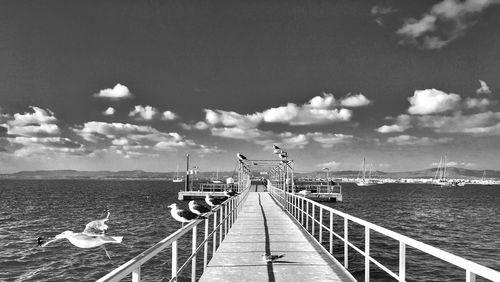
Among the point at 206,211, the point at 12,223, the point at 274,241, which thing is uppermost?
the point at 206,211

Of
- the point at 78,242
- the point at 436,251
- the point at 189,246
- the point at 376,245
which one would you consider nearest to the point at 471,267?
the point at 436,251

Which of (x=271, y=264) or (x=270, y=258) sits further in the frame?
(x=270, y=258)

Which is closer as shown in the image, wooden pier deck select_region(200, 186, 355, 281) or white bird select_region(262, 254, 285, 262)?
wooden pier deck select_region(200, 186, 355, 281)

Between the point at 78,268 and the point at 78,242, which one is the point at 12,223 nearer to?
the point at 78,268

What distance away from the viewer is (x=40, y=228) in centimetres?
3447

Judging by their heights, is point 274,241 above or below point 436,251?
below

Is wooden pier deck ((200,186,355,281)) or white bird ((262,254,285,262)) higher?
white bird ((262,254,285,262))

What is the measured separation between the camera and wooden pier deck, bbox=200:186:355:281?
7.17 m

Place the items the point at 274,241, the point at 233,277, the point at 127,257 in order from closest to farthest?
1. the point at 233,277
2. the point at 274,241
3. the point at 127,257

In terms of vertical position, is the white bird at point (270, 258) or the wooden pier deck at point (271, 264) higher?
the white bird at point (270, 258)

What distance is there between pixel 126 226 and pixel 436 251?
33.4 metres

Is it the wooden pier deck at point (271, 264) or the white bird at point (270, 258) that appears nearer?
the wooden pier deck at point (271, 264)

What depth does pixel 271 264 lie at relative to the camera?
26.6 ft

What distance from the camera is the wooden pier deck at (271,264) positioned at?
7168 mm
